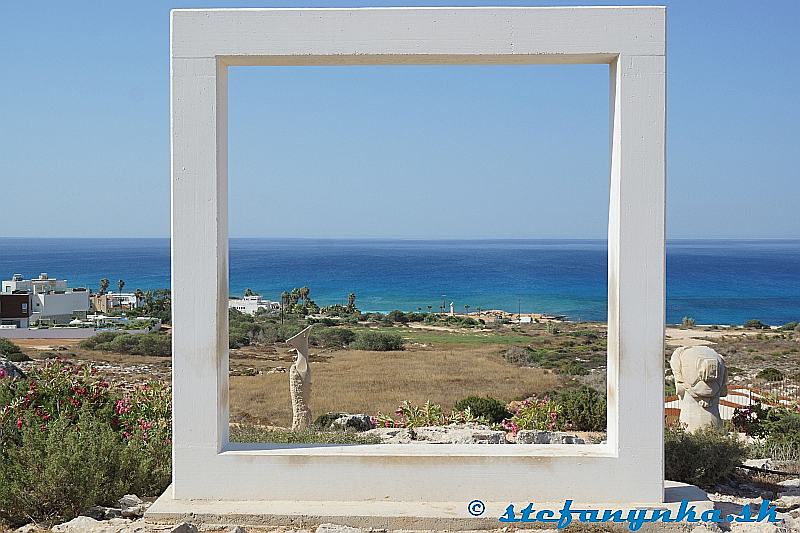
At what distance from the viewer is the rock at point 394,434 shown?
28.2 ft

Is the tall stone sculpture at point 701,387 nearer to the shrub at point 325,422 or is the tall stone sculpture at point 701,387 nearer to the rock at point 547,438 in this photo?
the rock at point 547,438

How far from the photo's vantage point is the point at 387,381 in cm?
2300

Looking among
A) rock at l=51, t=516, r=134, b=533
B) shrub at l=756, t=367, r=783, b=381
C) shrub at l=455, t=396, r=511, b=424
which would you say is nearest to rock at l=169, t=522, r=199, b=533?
rock at l=51, t=516, r=134, b=533

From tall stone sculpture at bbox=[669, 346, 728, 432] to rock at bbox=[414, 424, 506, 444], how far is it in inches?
96.5

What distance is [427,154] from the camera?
201ft

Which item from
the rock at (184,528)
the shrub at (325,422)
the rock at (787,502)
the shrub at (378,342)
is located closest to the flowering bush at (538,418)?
the shrub at (325,422)

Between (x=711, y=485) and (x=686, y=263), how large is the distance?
6842 centimetres

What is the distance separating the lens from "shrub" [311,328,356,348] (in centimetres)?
2812

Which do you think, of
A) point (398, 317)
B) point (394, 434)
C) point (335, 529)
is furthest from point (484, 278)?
point (335, 529)

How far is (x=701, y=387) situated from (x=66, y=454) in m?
6.97

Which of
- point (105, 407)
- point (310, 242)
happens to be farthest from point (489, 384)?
point (310, 242)

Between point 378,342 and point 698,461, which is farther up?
point 698,461

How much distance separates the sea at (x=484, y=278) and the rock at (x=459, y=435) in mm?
40252

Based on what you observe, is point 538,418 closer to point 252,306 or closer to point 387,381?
point 387,381
